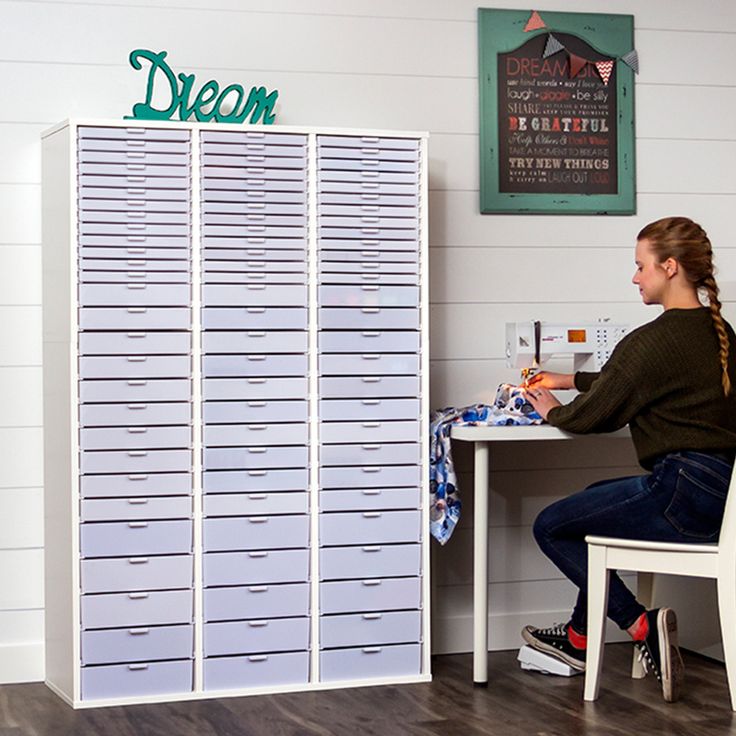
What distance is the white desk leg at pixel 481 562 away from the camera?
3.44 m

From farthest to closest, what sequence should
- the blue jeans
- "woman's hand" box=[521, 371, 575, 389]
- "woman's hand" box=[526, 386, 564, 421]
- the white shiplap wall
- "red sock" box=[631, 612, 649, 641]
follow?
the white shiplap wall → "woman's hand" box=[521, 371, 575, 389] → "woman's hand" box=[526, 386, 564, 421] → "red sock" box=[631, 612, 649, 641] → the blue jeans

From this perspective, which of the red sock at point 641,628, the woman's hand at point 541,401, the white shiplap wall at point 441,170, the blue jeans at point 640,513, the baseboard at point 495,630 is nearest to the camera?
the blue jeans at point 640,513

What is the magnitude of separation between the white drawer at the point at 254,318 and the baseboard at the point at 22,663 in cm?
108

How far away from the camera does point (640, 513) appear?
3.24m

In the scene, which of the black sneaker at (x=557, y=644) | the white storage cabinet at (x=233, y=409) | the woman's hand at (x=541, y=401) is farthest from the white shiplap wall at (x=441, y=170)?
the woman's hand at (x=541, y=401)

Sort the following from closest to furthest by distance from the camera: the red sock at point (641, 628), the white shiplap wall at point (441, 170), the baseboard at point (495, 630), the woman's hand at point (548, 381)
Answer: the red sock at point (641, 628)
the woman's hand at point (548, 381)
the white shiplap wall at point (441, 170)
the baseboard at point (495, 630)

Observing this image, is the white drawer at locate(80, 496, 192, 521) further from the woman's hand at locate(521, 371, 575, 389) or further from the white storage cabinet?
the woman's hand at locate(521, 371, 575, 389)

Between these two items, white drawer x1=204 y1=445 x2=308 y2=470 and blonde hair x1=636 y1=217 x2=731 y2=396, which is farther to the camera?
white drawer x1=204 y1=445 x2=308 y2=470

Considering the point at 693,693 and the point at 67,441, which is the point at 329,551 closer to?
the point at 67,441

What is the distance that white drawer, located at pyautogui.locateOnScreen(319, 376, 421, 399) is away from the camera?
11.3ft

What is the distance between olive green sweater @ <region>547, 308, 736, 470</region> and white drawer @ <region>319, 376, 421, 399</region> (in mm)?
519

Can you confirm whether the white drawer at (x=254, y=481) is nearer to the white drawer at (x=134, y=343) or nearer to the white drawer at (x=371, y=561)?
the white drawer at (x=371, y=561)

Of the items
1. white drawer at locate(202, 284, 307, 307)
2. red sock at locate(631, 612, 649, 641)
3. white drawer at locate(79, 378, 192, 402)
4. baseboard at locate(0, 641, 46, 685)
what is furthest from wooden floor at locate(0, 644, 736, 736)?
white drawer at locate(202, 284, 307, 307)

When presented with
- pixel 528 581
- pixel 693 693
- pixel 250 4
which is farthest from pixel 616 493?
pixel 250 4
